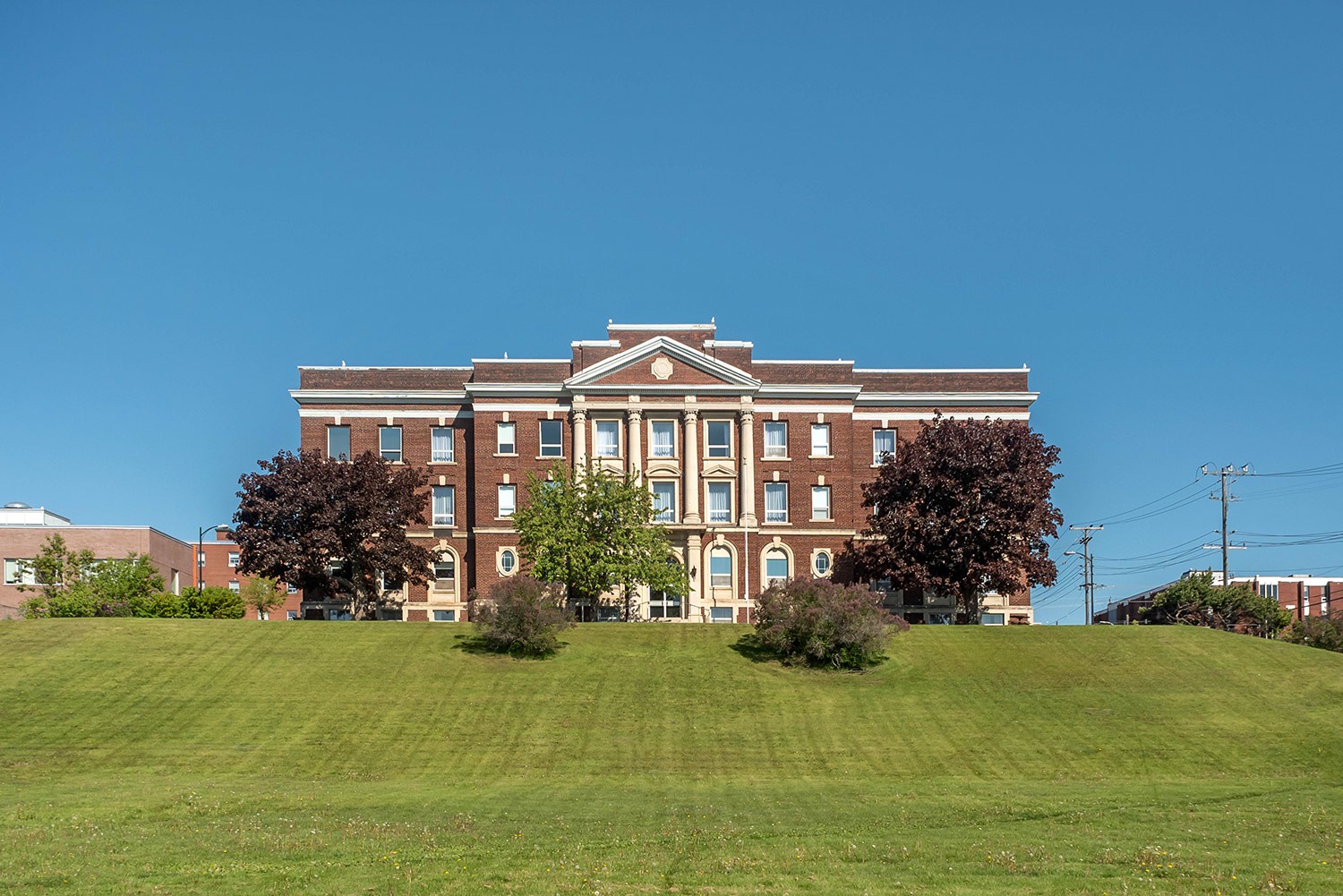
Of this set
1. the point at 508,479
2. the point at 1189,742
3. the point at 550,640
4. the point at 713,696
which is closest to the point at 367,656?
the point at 550,640

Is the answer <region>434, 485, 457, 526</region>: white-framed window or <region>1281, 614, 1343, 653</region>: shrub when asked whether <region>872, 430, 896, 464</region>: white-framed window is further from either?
<region>434, 485, 457, 526</region>: white-framed window

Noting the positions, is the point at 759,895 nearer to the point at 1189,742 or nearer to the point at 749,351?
the point at 1189,742

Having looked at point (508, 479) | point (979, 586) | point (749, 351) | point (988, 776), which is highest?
point (749, 351)

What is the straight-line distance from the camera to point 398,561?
236 feet

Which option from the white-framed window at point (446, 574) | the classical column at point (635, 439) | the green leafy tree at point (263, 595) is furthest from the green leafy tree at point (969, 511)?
the green leafy tree at point (263, 595)

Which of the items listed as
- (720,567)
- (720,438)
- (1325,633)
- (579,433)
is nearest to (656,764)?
(720,567)

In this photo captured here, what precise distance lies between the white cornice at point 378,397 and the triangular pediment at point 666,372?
8652 mm

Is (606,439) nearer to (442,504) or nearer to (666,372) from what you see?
(666,372)

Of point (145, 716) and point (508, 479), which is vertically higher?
point (508, 479)

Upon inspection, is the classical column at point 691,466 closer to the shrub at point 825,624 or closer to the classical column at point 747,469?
the classical column at point 747,469

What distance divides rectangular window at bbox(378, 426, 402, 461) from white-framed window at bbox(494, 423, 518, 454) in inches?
258

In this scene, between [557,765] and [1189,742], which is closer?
[557,765]

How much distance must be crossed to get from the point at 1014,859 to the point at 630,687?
31.6 meters

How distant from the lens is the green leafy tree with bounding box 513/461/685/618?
67875mm
